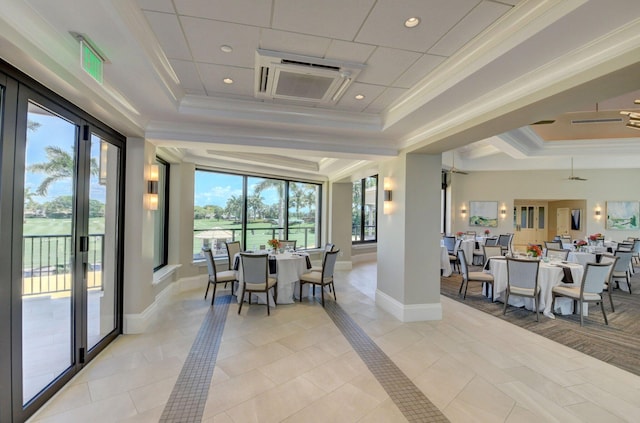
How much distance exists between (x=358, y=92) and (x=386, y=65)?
61cm

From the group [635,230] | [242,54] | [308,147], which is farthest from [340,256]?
[635,230]

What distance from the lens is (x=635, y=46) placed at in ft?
5.66

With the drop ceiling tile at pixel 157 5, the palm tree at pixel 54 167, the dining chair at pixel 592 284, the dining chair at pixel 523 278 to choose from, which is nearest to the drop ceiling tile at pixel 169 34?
the drop ceiling tile at pixel 157 5

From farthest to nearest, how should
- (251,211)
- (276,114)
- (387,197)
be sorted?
(251,211) → (387,197) → (276,114)

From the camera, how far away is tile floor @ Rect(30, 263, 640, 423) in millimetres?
2305

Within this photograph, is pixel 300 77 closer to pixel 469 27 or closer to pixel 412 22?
pixel 412 22

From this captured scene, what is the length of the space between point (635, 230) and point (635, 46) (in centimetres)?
1334

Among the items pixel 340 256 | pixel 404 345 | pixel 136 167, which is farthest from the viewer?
pixel 340 256

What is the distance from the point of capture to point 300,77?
9.16ft

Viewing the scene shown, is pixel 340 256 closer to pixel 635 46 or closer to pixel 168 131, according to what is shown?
pixel 168 131

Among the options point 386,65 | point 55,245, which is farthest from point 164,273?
point 386,65

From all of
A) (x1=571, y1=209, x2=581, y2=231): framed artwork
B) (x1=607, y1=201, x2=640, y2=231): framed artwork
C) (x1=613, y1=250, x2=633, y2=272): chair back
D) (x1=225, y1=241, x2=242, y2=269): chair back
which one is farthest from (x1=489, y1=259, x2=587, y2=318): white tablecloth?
(x1=571, y1=209, x2=581, y2=231): framed artwork

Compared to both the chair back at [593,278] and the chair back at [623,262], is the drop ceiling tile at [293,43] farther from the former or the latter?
the chair back at [623,262]

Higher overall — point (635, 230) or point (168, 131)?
point (168, 131)
